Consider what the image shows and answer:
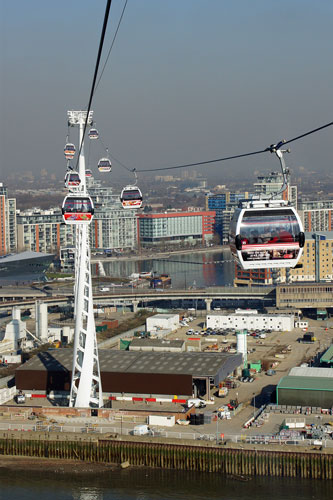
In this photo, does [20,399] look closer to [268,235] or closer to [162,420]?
[162,420]

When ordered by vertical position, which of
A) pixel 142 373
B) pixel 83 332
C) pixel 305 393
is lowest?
pixel 305 393

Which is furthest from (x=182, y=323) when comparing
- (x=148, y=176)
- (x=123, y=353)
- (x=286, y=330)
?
(x=148, y=176)

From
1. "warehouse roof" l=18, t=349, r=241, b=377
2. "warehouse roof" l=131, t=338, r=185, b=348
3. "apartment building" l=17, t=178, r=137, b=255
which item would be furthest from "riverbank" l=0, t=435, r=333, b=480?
"apartment building" l=17, t=178, r=137, b=255

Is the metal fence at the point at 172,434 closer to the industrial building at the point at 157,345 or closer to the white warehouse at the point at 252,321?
the industrial building at the point at 157,345

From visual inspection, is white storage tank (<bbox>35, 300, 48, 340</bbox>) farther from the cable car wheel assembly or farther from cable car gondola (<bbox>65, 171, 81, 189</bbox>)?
the cable car wheel assembly

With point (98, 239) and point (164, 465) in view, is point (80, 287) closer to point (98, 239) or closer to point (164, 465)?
point (164, 465)

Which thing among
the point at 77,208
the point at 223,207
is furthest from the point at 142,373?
the point at 223,207
